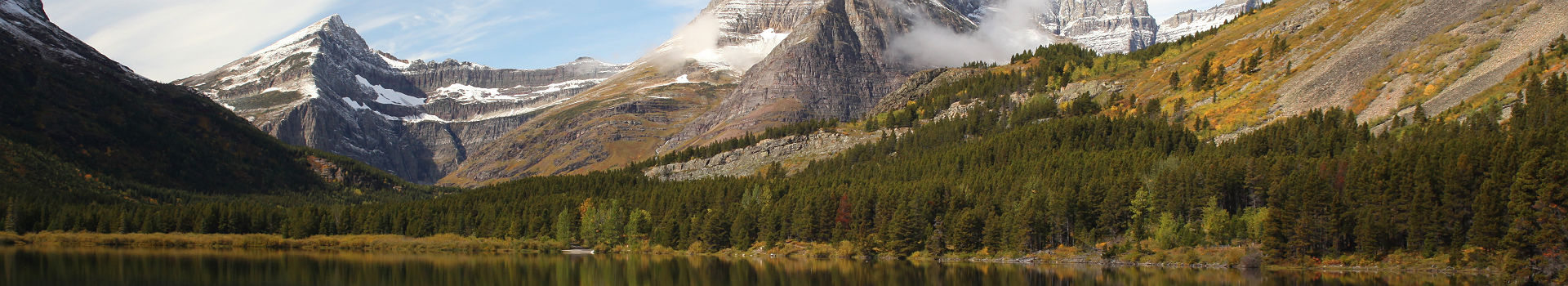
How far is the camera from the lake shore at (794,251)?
321ft

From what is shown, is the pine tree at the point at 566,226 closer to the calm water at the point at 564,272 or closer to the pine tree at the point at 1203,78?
the calm water at the point at 564,272

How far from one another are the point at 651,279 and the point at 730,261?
32.4 m

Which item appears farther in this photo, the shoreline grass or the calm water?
the shoreline grass

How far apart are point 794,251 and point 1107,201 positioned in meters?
42.2

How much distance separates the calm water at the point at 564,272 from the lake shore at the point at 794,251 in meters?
5.19

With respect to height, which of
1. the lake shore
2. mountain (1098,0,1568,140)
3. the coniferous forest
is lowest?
the lake shore

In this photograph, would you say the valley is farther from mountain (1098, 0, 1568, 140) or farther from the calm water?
the calm water

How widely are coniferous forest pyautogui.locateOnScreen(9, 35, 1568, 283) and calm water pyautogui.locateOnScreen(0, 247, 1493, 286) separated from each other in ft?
23.0

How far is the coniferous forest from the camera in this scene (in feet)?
302

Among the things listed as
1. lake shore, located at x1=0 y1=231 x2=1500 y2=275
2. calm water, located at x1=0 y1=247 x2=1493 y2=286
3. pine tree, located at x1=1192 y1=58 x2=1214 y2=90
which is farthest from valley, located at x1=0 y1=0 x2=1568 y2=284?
calm water, located at x1=0 y1=247 x2=1493 y2=286

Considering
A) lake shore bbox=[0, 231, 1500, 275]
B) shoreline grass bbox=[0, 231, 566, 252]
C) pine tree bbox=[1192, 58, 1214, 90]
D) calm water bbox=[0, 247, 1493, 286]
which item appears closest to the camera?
calm water bbox=[0, 247, 1493, 286]

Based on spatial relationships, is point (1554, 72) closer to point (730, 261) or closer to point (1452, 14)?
point (1452, 14)

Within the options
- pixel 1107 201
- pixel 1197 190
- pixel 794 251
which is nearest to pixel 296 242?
pixel 794 251

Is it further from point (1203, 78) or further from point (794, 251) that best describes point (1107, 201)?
point (1203, 78)
